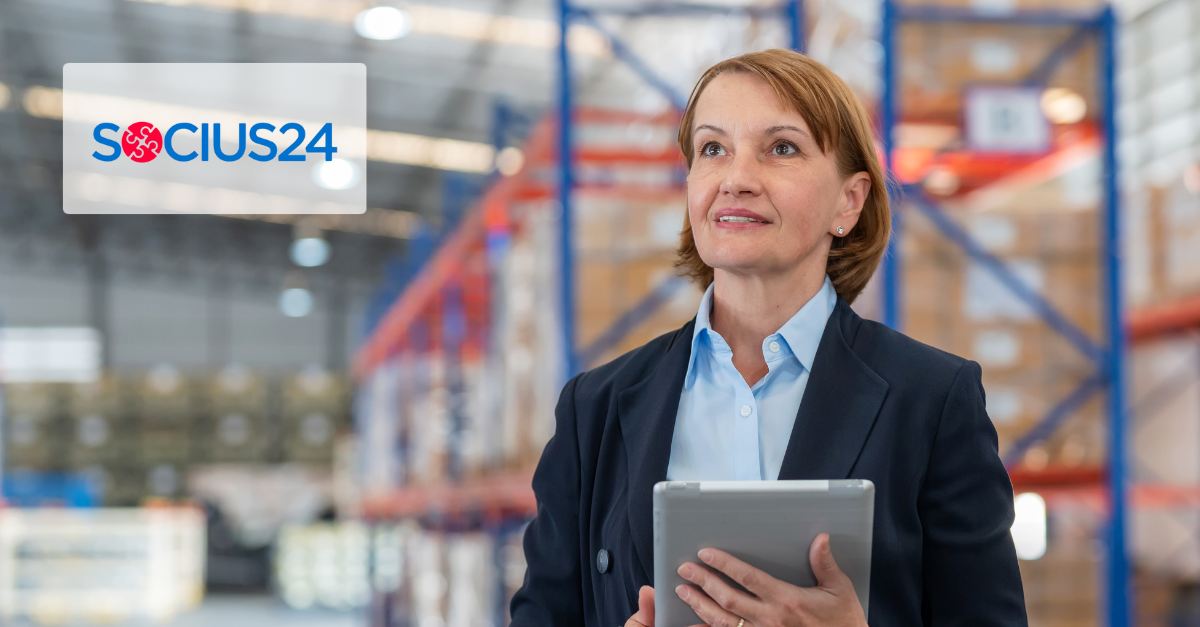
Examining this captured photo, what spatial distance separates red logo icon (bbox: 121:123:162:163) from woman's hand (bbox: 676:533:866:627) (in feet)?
6.63

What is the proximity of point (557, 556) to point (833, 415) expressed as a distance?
0.43 meters

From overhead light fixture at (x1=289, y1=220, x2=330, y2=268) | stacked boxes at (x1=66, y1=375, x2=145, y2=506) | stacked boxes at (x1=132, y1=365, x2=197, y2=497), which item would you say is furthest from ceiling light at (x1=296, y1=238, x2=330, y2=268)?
stacked boxes at (x1=66, y1=375, x2=145, y2=506)

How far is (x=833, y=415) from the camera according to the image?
55.6 inches

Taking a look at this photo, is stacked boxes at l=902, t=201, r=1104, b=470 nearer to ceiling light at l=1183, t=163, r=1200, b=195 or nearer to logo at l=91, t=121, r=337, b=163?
ceiling light at l=1183, t=163, r=1200, b=195

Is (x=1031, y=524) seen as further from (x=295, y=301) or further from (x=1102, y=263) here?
(x=295, y=301)

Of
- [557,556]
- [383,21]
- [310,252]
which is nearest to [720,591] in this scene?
[557,556]

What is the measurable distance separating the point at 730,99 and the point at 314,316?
99.0 ft

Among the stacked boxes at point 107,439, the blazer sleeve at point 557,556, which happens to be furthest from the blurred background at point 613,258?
the stacked boxes at point 107,439

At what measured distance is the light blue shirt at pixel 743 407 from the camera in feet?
4.78

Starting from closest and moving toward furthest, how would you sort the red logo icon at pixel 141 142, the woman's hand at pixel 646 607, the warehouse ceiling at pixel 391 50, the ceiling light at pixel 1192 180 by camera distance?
the woman's hand at pixel 646 607 < the red logo icon at pixel 141 142 < the ceiling light at pixel 1192 180 < the warehouse ceiling at pixel 391 50

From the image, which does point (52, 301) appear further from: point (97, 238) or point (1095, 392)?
point (1095, 392)

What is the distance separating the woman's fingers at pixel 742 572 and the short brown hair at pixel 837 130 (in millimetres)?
501

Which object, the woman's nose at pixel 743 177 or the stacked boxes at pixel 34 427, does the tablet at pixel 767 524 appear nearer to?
the woman's nose at pixel 743 177

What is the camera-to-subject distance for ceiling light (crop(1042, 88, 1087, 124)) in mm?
4668
